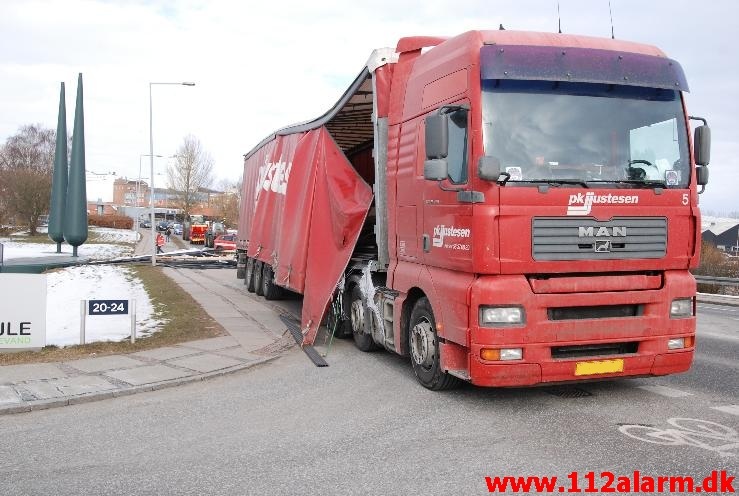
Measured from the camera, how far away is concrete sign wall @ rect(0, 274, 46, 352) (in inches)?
351

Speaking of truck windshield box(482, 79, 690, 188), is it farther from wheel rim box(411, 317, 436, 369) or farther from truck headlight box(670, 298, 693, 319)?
wheel rim box(411, 317, 436, 369)

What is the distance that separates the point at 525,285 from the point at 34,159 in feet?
252

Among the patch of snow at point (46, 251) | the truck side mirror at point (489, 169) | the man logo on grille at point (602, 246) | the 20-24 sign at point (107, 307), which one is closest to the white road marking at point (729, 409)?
the man logo on grille at point (602, 246)

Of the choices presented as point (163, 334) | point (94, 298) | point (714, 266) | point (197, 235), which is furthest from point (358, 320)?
point (197, 235)

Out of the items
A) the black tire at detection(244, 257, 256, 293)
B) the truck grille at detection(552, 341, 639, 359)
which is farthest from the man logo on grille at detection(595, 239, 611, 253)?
the black tire at detection(244, 257, 256, 293)

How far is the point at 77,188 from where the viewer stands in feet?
104

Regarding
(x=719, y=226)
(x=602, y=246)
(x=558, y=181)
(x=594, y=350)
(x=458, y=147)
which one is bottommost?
(x=594, y=350)

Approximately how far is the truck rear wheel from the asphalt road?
1472 millimetres

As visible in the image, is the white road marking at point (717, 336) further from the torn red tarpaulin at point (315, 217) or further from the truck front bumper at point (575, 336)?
the torn red tarpaulin at point (315, 217)

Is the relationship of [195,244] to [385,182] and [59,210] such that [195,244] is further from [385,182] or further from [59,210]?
[385,182]

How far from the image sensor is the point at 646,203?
627 centimetres

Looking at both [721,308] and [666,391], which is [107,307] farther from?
[721,308]

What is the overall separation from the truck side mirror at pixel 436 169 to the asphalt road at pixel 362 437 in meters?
2.19

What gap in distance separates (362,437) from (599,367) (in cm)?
229
